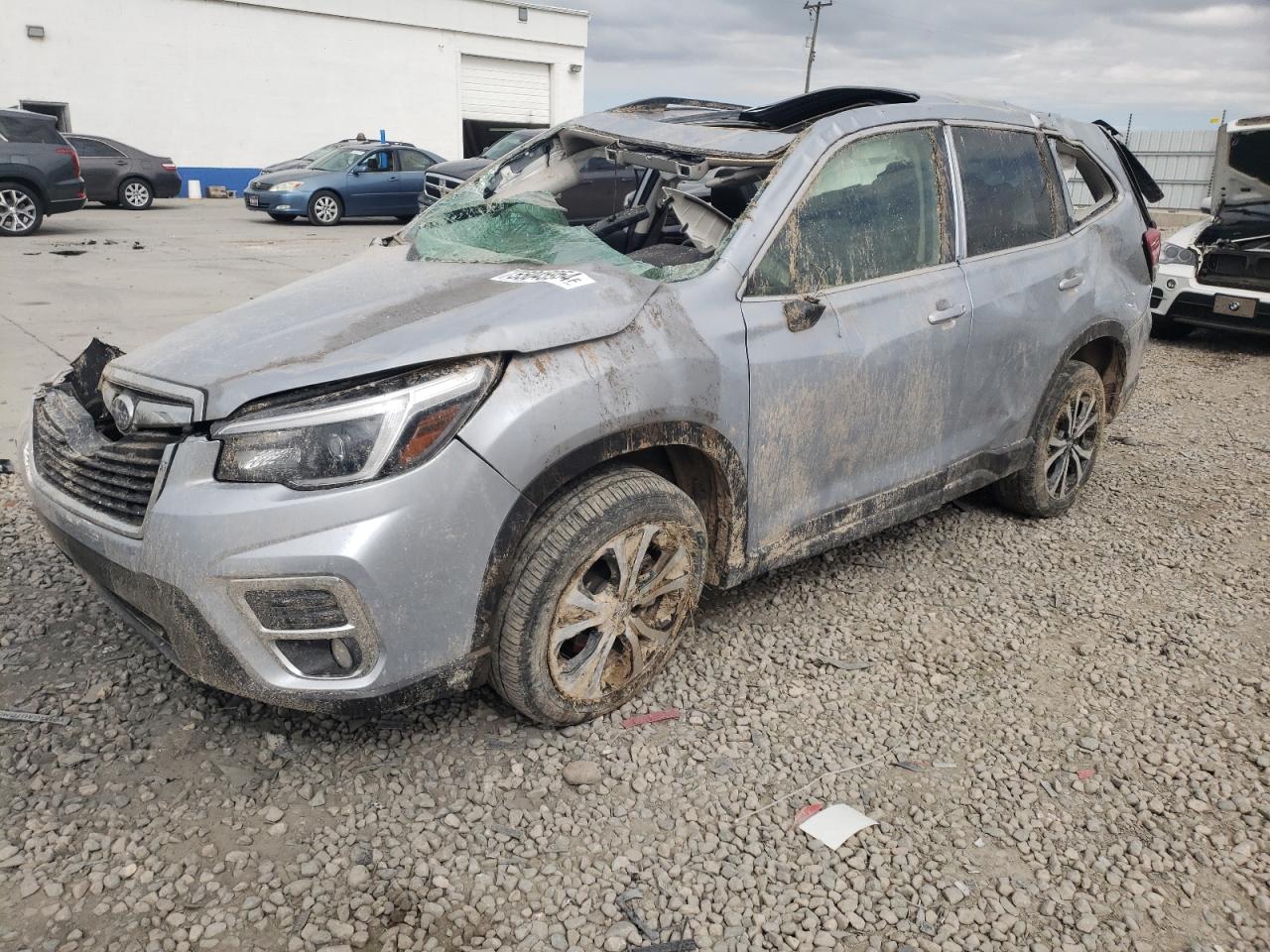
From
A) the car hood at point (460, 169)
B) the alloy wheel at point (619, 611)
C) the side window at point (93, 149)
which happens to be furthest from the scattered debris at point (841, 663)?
the side window at point (93, 149)

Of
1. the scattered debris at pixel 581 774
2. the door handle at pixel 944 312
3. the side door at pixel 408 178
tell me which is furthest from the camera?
the side door at pixel 408 178

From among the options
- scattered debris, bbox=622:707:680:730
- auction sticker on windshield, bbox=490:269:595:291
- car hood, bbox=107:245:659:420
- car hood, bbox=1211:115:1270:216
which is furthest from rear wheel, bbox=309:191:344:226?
scattered debris, bbox=622:707:680:730

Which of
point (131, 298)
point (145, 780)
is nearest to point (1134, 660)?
point (145, 780)

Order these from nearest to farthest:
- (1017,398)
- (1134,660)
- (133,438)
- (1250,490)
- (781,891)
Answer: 1. (781,891)
2. (133,438)
3. (1134,660)
4. (1017,398)
5. (1250,490)

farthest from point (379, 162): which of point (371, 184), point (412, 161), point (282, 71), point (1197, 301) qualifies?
point (1197, 301)

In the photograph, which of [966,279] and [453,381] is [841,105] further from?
[453,381]

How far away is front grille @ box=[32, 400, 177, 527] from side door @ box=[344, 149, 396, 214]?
1624cm

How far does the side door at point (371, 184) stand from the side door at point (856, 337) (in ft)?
52.5

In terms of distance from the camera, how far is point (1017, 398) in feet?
13.0

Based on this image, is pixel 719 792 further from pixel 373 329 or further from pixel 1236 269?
pixel 1236 269

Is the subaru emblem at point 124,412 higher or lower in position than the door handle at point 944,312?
lower

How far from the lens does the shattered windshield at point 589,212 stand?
3197mm

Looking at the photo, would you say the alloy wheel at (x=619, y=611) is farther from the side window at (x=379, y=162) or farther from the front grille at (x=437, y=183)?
the side window at (x=379, y=162)

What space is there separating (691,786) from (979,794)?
2.57ft
